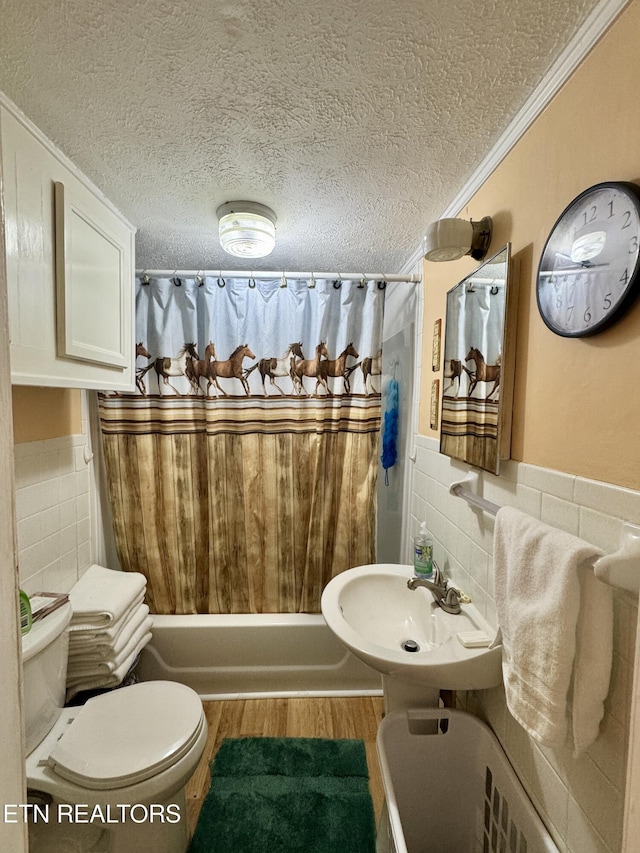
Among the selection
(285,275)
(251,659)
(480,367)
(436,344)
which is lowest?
(251,659)

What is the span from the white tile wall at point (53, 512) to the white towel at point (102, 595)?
0.07m

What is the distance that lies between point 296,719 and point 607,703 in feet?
5.03

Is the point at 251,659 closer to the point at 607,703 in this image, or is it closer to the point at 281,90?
the point at 607,703

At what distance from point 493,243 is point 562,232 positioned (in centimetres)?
34

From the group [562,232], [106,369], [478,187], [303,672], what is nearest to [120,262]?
[106,369]

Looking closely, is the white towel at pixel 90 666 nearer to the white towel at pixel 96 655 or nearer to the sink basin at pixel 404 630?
the white towel at pixel 96 655

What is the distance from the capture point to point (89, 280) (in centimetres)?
124

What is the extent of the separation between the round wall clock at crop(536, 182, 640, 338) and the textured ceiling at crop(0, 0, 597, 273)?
37 cm

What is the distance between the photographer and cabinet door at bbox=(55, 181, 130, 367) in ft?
3.60

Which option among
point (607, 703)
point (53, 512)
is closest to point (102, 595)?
point (53, 512)

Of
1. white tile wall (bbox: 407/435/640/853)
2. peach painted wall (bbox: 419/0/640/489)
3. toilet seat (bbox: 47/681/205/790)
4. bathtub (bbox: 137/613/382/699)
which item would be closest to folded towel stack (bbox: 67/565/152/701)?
toilet seat (bbox: 47/681/205/790)

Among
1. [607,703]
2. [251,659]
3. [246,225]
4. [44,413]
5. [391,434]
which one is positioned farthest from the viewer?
[391,434]

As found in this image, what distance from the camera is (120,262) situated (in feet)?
4.67

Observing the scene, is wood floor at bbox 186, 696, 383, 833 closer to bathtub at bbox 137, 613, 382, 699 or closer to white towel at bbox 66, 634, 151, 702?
bathtub at bbox 137, 613, 382, 699
